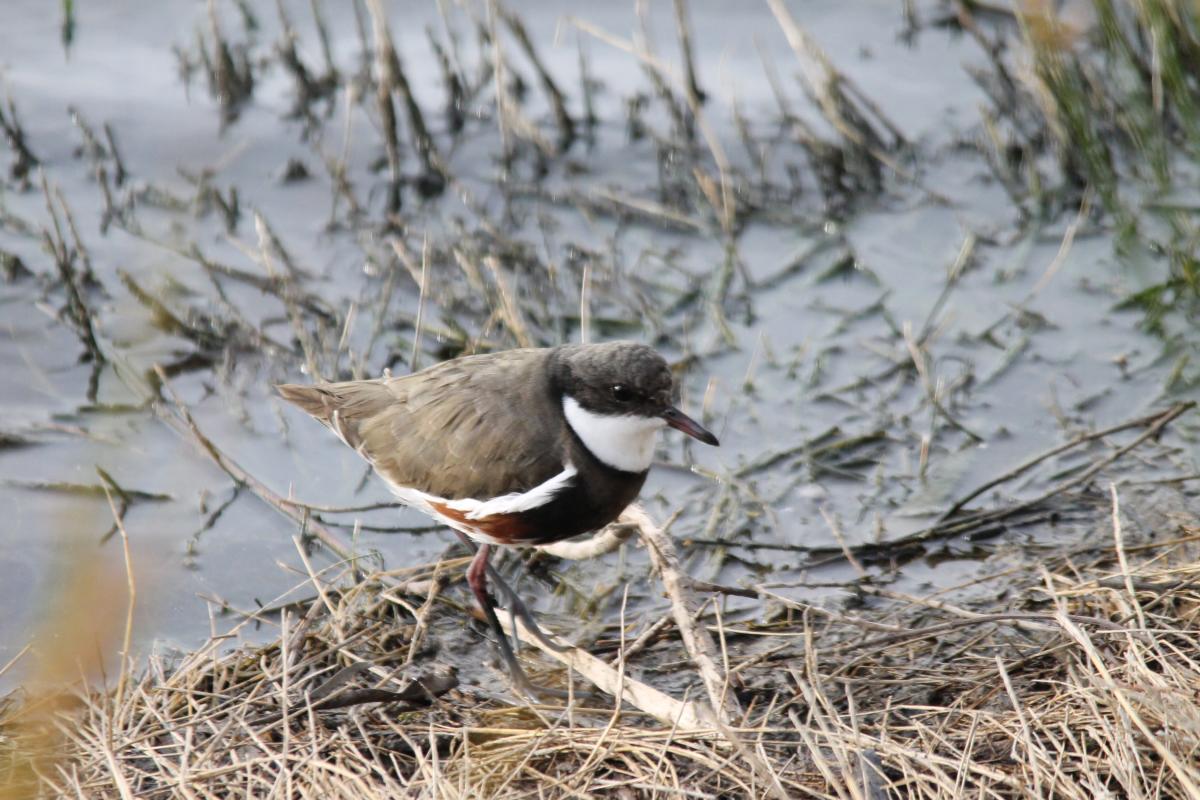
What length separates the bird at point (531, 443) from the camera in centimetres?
448

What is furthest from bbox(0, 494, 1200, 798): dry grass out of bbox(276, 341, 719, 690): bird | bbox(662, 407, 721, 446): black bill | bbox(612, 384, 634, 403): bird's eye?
bbox(612, 384, 634, 403): bird's eye

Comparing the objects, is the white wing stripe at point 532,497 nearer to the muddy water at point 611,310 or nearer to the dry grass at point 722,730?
the dry grass at point 722,730

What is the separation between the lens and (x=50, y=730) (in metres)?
3.88

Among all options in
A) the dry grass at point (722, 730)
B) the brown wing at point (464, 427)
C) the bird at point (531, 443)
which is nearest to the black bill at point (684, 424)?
the bird at point (531, 443)

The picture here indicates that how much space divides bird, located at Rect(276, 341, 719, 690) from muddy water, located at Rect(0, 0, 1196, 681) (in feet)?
2.32

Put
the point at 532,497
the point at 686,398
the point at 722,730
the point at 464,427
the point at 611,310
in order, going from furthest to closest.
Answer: the point at 611,310, the point at 686,398, the point at 464,427, the point at 532,497, the point at 722,730

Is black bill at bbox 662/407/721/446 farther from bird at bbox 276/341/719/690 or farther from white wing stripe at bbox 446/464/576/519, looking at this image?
white wing stripe at bbox 446/464/576/519

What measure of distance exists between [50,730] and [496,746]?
130 centimetres

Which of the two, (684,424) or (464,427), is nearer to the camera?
(684,424)

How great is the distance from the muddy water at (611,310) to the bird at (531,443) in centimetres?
71

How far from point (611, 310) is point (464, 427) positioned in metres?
2.33

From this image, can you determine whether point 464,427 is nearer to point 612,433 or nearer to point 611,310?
point 612,433

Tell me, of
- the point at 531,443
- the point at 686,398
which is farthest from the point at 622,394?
the point at 686,398

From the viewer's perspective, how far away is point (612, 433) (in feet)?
14.8
